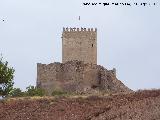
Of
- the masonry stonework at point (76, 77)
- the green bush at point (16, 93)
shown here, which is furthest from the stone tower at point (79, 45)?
the green bush at point (16, 93)

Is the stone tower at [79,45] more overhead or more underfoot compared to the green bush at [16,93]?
more overhead

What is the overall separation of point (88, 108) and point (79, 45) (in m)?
55.8

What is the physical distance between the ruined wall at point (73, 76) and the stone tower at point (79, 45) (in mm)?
10936

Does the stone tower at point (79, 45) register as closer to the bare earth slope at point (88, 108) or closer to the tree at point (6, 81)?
the tree at point (6, 81)

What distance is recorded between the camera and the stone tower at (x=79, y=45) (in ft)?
308

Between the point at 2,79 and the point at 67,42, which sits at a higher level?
the point at 67,42

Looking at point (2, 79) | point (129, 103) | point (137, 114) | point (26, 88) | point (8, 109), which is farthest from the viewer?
point (26, 88)

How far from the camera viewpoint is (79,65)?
269 ft

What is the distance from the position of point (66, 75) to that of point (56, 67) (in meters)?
1.81

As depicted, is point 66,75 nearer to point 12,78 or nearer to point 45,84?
point 45,84

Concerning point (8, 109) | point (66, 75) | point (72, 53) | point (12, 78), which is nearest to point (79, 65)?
point (66, 75)

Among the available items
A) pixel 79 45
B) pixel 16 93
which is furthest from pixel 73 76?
pixel 16 93

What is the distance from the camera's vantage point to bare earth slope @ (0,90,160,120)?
34.0 meters

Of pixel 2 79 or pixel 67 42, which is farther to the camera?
pixel 67 42
